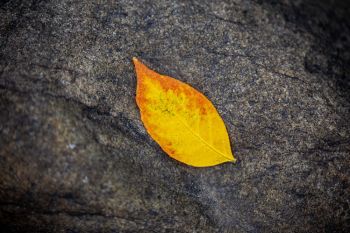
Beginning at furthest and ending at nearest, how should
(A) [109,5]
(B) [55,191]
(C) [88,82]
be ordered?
(A) [109,5]
(C) [88,82]
(B) [55,191]

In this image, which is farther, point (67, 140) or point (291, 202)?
point (291, 202)

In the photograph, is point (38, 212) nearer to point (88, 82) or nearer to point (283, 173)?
point (88, 82)

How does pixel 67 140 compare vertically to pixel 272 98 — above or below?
below

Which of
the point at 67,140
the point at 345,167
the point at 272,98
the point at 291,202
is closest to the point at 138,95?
the point at 67,140
